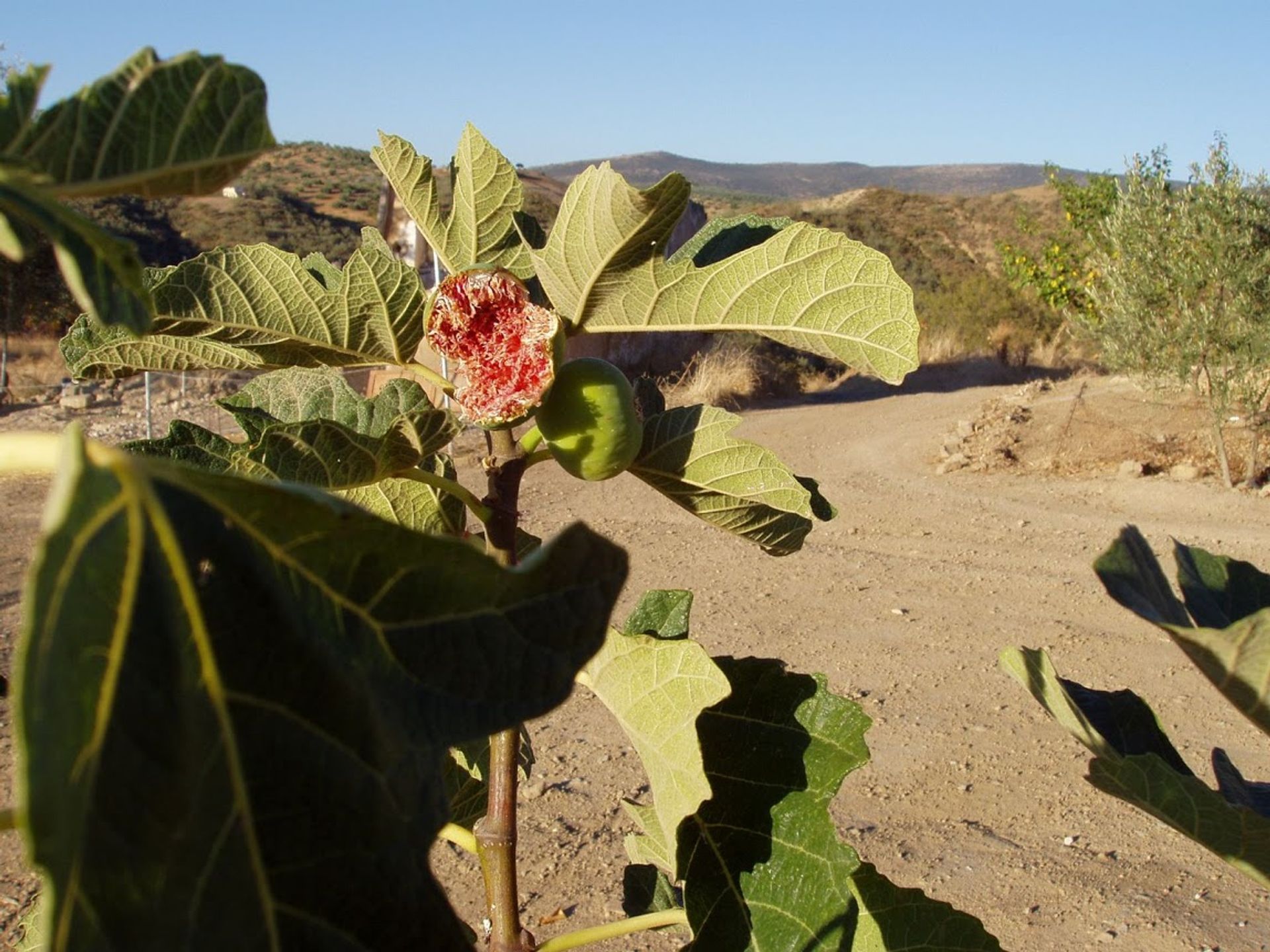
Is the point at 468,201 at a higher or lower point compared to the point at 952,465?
higher

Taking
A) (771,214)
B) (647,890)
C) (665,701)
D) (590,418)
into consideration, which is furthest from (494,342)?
(771,214)

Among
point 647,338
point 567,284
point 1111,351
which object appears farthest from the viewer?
point 647,338

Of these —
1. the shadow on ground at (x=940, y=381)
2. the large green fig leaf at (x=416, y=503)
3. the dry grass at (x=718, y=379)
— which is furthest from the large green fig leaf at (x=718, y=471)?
the shadow on ground at (x=940, y=381)

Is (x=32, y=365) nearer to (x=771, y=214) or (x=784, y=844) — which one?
(x=784, y=844)

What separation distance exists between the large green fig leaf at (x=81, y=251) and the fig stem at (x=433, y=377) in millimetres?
402

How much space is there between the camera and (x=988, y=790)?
3924 millimetres

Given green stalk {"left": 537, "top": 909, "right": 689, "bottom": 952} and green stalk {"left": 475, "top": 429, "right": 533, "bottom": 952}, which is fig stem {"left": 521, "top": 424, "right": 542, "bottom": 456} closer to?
green stalk {"left": 475, "top": 429, "right": 533, "bottom": 952}

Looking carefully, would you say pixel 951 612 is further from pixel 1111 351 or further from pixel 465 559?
pixel 465 559

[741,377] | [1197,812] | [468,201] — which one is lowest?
[741,377]

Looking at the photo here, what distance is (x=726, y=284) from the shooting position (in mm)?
929

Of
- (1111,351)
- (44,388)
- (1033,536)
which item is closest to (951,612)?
(1033,536)

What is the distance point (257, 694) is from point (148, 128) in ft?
0.85

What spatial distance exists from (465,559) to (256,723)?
11cm

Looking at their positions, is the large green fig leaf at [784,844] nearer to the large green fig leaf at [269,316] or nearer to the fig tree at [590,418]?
the fig tree at [590,418]
